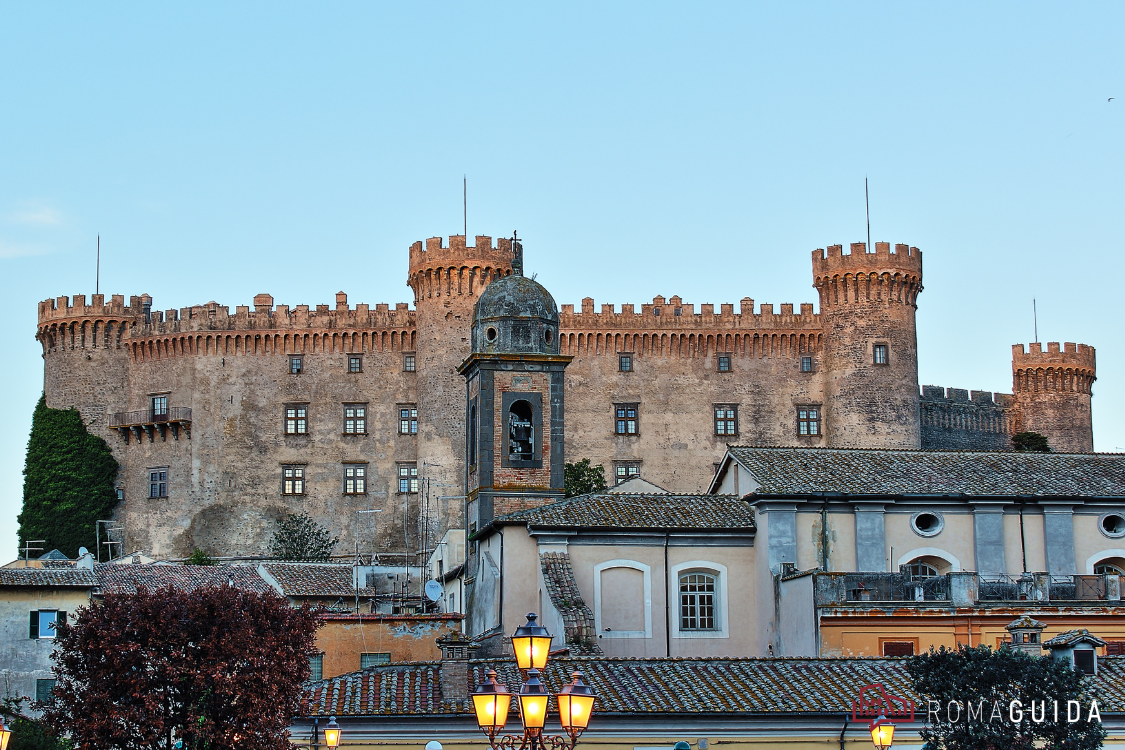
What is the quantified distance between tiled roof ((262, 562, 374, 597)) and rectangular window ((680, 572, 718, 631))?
1466cm

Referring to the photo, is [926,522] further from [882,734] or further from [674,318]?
[674,318]

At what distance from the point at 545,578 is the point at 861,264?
35368 millimetres

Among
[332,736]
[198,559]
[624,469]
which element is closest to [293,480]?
[198,559]

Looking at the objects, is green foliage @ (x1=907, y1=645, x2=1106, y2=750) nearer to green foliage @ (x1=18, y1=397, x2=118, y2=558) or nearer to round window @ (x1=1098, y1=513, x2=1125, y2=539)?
round window @ (x1=1098, y1=513, x2=1125, y2=539)

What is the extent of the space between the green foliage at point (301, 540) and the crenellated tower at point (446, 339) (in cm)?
428

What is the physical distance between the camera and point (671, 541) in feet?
113

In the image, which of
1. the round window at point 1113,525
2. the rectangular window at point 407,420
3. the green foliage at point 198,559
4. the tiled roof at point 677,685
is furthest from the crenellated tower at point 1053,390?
the tiled roof at point 677,685

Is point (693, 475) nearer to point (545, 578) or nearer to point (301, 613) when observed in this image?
point (545, 578)

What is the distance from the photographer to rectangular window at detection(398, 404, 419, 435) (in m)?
65.2

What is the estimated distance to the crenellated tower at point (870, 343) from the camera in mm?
64125

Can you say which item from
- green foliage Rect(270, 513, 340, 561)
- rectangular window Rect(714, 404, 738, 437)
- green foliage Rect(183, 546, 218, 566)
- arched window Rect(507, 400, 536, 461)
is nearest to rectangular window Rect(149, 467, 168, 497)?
green foliage Rect(183, 546, 218, 566)

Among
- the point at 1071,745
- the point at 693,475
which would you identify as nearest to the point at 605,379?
the point at 693,475

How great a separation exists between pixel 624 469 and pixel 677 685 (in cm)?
4003

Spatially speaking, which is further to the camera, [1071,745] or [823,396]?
[823,396]
